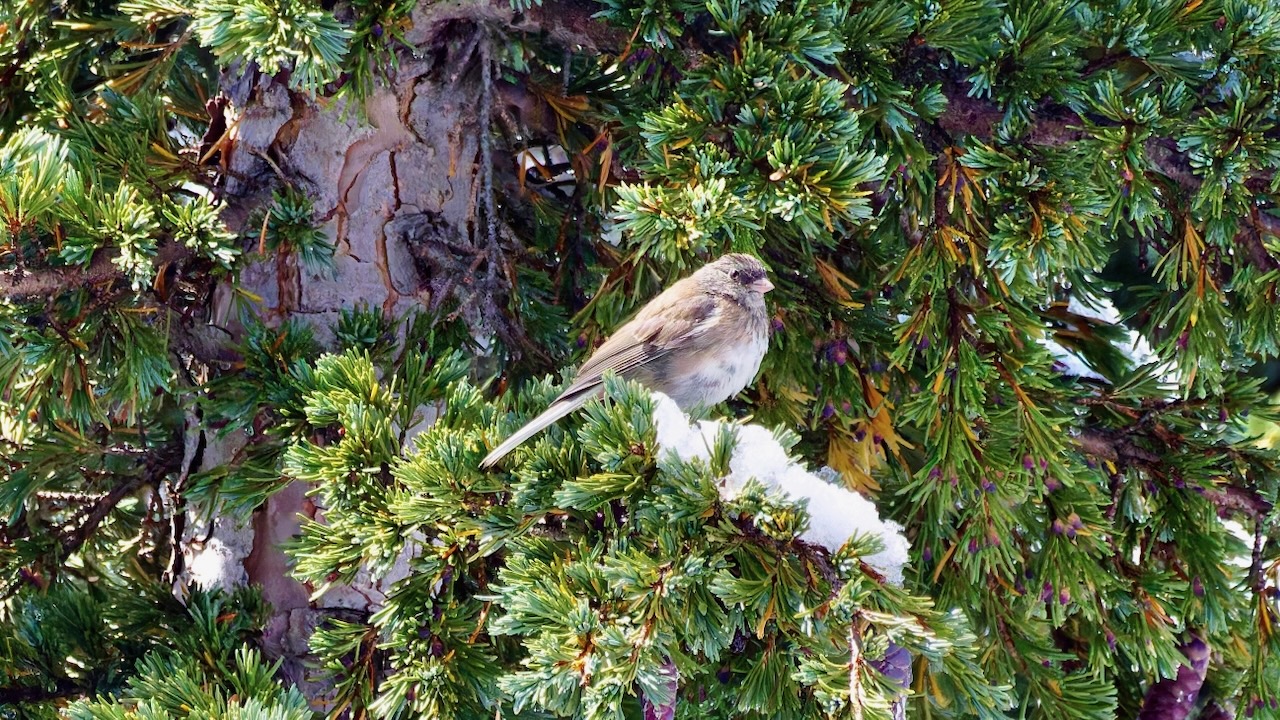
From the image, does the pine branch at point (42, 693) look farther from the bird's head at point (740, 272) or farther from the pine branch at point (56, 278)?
the bird's head at point (740, 272)

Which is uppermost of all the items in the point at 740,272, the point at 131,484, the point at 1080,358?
the point at 740,272

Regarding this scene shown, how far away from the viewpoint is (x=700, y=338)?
228 cm

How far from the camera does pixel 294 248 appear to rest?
2068mm

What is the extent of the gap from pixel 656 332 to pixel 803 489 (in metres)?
0.88

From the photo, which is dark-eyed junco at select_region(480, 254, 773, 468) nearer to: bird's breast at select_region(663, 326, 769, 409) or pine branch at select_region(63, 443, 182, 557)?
bird's breast at select_region(663, 326, 769, 409)

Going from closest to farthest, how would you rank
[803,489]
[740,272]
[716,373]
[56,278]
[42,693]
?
[803,489] → [56,278] → [42,693] → [740,272] → [716,373]

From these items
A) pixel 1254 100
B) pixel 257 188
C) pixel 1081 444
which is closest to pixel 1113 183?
pixel 1254 100

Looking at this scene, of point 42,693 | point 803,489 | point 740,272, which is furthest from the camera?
point 740,272

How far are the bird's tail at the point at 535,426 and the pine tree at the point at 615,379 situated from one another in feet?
0.09

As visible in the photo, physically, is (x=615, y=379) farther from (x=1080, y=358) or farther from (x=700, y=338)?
(x=1080, y=358)

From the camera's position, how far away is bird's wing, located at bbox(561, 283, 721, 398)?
2156mm

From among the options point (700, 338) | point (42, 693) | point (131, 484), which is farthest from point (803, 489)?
point (131, 484)

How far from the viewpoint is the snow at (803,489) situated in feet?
4.65

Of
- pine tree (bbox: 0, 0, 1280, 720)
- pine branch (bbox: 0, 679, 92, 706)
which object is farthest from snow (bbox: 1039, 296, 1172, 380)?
pine branch (bbox: 0, 679, 92, 706)
